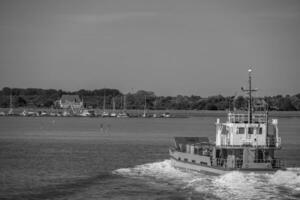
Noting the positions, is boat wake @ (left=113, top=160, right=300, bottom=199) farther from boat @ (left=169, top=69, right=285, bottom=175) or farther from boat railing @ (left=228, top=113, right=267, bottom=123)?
boat railing @ (left=228, top=113, right=267, bottom=123)

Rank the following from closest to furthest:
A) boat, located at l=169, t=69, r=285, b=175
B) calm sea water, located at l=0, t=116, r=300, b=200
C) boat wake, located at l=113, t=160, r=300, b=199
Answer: boat wake, located at l=113, t=160, r=300, b=199 → calm sea water, located at l=0, t=116, r=300, b=200 → boat, located at l=169, t=69, r=285, b=175

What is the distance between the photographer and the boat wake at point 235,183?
4362 cm

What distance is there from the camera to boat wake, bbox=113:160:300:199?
143ft

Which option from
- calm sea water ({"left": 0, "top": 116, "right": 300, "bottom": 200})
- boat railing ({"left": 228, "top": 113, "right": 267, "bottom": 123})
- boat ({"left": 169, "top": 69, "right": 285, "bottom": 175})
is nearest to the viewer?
calm sea water ({"left": 0, "top": 116, "right": 300, "bottom": 200})

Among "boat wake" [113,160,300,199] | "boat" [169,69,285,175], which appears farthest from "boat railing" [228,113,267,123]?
"boat wake" [113,160,300,199]

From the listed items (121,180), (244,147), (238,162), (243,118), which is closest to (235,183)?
(238,162)

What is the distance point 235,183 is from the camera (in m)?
47.0

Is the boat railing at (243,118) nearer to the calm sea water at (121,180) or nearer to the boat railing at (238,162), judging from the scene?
A: the boat railing at (238,162)

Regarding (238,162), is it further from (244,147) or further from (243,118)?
(243,118)

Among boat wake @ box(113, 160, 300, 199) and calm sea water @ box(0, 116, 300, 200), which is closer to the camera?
boat wake @ box(113, 160, 300, 199)

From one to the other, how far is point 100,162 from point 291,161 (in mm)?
20140

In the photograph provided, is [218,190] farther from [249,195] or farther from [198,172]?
[198,172]

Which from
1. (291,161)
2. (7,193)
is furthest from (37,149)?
(7,193)

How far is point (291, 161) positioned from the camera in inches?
2704
